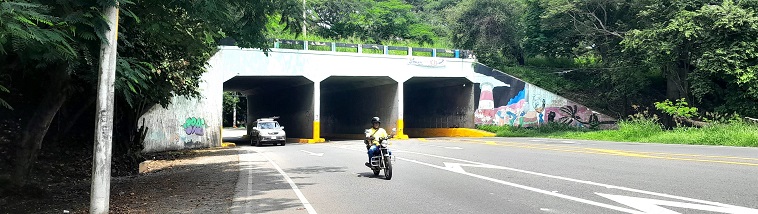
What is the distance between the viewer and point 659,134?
91.6 feet

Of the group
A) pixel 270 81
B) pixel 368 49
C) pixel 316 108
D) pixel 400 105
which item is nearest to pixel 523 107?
pixel 400 105

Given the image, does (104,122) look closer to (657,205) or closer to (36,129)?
(36,129)

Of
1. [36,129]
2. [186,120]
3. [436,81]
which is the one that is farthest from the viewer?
[436,81]

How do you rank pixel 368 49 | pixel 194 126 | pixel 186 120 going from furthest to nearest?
pixel 368 49, pixel 194 126, pixel 186 120

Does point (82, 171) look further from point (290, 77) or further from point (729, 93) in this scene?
point (729, 93)

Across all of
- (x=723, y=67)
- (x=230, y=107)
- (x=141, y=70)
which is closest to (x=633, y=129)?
(x=723, y=67)

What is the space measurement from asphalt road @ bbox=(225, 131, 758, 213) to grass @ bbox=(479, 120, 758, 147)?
9.86 m

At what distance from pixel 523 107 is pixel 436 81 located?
702 cm

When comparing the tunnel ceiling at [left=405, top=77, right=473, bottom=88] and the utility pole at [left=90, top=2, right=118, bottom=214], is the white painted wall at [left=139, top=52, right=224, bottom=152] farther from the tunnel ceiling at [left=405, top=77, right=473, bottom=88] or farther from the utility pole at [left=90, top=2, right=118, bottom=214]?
the utility pole at [left=90, top=2, right=118, bottom=214]

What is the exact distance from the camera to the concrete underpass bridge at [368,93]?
3291 cm

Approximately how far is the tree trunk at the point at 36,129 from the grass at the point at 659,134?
23.0 m

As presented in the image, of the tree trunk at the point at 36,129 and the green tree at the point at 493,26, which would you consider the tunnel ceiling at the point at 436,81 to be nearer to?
the green tree at the point at 493,26

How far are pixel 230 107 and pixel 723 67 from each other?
68265 mm

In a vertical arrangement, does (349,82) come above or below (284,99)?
above
